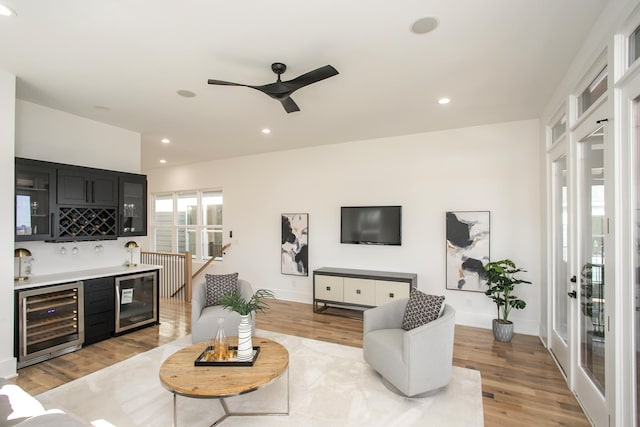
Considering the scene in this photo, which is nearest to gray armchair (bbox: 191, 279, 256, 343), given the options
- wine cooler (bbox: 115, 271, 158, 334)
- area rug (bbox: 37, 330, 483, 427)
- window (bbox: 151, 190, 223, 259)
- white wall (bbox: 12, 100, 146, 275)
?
area rug (bbox: 37, 330, 483, 427)

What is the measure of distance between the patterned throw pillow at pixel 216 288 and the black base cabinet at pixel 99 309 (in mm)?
1292

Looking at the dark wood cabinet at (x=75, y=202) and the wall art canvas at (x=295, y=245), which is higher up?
the dark wood cabinet at (x=75, y=202)

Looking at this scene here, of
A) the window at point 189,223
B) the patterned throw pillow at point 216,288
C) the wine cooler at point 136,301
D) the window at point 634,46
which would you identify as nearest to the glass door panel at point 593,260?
the window at point 634,46

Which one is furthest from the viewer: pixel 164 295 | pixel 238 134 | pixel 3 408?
pixel 164 295

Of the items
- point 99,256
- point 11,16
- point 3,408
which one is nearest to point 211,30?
point 11,16

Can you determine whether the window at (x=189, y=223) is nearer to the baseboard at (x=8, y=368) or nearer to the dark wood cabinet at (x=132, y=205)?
the dark wood cabinet at (x=132, y=205)

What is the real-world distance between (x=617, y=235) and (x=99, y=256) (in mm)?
5710

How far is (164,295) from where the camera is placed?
22.3ft

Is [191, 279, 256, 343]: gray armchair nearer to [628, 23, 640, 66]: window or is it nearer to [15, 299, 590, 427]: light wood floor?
[15, 299, 590, 427]: light wood floor

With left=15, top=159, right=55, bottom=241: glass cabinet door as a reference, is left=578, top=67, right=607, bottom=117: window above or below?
above

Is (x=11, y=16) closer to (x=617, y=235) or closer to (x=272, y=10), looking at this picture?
(x=272, y=10)

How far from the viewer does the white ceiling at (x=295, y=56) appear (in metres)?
2.12

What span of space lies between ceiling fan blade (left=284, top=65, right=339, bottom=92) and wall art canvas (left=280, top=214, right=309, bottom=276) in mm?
3484

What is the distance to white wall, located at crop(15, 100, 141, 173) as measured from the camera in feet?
12.5
